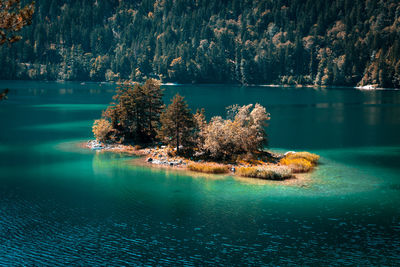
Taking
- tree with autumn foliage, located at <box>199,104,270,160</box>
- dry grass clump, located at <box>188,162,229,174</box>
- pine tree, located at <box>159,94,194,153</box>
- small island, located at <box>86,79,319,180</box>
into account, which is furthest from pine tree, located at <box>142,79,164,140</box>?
dry grass clump, located at <box>188,162,229,174</box>

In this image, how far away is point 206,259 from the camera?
4544 cm

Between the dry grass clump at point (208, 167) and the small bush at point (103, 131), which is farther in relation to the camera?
the small bush at point (103, 131)

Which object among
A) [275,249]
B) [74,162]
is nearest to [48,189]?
[74,162]

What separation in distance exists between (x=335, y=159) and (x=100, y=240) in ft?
192

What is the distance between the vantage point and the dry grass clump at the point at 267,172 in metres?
76.1

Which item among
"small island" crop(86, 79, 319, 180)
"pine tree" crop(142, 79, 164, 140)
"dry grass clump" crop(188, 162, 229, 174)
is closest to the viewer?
"dry grass clump" crop(188, 162, 229, 174)

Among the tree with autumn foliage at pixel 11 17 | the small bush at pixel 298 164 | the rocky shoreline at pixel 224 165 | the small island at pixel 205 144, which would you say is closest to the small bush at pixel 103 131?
the small island at pixel 205 144

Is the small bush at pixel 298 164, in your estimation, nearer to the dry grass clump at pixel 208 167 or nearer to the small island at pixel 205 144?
the small island at pixel 205 144

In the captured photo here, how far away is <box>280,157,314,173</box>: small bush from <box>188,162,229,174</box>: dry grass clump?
11384 millimetres

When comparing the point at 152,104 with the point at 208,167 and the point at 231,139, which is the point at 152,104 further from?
the point at 208,167

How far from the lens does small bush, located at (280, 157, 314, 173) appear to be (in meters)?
81.4

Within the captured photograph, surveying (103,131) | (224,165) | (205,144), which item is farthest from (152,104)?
(224,165)

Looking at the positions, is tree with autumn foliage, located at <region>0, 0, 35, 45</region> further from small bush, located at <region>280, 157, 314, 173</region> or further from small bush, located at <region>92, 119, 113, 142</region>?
small bush, located at <region>92, 119, 113, 142</region>

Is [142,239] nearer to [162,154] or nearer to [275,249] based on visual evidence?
[275,249]
